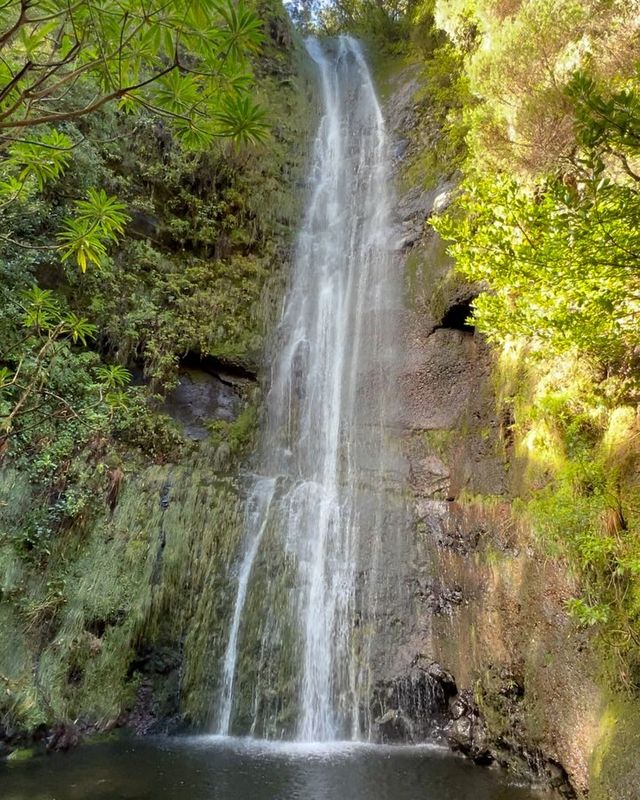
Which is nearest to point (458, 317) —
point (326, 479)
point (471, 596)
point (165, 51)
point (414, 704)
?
point (326, 479)

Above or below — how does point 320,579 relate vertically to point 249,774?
above

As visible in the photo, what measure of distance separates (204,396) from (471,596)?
6.40 m

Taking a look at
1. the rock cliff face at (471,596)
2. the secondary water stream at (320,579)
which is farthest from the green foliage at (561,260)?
the secondary water stream at (320,579)

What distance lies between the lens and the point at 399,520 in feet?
27.3

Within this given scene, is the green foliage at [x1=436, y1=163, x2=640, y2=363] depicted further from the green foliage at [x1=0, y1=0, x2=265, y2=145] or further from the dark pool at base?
the dark pool at base

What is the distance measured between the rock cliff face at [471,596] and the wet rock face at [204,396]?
3.52m

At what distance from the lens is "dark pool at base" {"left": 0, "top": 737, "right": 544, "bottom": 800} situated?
15.7ft

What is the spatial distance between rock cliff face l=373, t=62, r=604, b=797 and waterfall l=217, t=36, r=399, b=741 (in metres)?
0.55

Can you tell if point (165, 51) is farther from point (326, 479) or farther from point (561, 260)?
point (326, 479)

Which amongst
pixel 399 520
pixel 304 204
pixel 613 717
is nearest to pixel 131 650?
pixel 399 520

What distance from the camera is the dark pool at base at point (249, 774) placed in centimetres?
478

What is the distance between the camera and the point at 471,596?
23.3ft

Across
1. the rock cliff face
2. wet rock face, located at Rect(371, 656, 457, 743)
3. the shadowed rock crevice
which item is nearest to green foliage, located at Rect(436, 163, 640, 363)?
the rock cliff face

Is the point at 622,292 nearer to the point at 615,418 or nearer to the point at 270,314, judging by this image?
the point at 615,418
